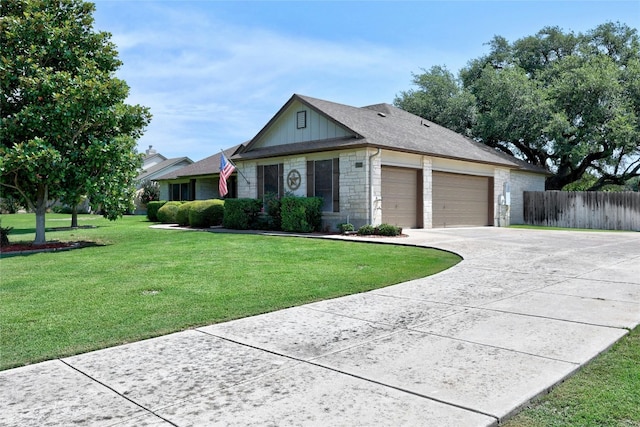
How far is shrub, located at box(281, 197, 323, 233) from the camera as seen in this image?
1636 cm

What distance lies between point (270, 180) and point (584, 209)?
15.3 meters

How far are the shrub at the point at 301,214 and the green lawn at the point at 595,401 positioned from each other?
13.1 meters

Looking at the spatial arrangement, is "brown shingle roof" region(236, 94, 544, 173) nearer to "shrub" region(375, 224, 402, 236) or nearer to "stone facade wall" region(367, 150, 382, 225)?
"stone facade wall" region(367, 150, 382, 225)

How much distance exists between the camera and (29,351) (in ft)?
12.7

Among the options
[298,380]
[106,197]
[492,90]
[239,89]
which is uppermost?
[492,90]

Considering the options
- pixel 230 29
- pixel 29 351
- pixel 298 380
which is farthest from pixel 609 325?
pixel 230 29

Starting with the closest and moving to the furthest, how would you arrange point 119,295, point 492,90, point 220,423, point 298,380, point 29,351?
point 220,423
point 298,380
point 29,351
point 119,295
point 492,90

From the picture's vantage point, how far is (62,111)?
11.2 m

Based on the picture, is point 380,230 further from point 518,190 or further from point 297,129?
point 518,190

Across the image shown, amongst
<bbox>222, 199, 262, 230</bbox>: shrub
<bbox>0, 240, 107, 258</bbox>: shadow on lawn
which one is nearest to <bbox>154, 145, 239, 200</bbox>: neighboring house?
<bbox>222, 199, 262, 230</bbox>: shrub

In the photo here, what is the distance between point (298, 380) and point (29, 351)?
92.7 inches

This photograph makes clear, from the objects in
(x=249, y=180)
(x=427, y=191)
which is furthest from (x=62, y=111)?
(x=427, y=191)

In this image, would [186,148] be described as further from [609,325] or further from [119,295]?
[609,325]

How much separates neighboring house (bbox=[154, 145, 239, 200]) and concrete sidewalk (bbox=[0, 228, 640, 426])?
844 inches
